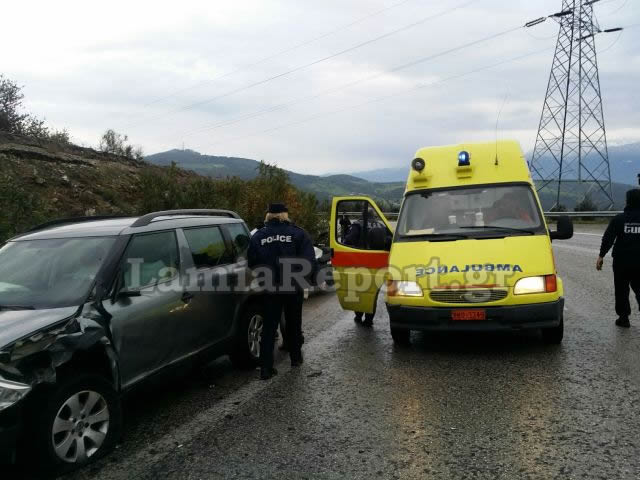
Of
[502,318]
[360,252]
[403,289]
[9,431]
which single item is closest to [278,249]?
[403,289]

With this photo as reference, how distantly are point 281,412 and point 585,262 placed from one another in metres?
12.6

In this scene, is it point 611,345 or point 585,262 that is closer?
point 611,345

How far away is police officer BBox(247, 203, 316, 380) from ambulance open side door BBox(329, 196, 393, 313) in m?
1.35

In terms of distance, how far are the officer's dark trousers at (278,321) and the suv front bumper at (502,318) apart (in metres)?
1.36

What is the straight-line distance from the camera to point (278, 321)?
5.82m

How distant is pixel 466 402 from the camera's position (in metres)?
4.53

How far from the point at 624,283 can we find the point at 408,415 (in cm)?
440

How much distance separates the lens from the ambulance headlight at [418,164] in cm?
729

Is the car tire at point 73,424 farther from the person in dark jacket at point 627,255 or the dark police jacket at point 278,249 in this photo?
the person in dark jacket at point 627,255

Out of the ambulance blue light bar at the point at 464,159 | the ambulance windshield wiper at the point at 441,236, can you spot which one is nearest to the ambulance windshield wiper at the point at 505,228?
the ambulance windshield wiper at the point at 441,236

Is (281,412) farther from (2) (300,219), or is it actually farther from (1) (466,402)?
(2) (300,219)

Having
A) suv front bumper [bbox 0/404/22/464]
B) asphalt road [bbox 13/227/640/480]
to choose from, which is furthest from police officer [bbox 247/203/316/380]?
suv front bumper [bbox 0/404/22/464]

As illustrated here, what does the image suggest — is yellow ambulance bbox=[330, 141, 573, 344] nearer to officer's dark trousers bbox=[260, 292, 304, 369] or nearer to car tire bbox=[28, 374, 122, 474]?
officer's dark trousers bbox=[260, 292, 304, 369]

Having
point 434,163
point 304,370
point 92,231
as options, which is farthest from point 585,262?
point 92,231
